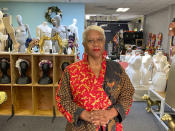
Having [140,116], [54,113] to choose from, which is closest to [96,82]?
[54,113]

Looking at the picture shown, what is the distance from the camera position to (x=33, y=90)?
300 cm

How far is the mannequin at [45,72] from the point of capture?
2875 millimetres

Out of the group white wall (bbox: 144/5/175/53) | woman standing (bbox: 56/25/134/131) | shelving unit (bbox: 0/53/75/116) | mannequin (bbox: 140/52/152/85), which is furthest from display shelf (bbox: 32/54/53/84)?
white wall (bbox: 144/5/175/53)

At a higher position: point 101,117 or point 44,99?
point 101,117

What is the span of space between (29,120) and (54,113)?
44 cm

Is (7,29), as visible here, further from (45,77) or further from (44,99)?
(44,99)

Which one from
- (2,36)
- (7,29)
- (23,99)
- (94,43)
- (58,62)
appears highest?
(7,29)

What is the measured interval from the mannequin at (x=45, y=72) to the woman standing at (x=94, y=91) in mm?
1759

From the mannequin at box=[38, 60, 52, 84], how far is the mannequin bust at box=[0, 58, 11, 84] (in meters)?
0.58

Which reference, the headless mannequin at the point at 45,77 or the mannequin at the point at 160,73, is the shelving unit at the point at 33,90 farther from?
the mannequin at the point at 160,73

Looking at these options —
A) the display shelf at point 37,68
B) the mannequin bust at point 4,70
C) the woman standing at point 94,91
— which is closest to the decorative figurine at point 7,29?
the mannequin bust at point 4,70

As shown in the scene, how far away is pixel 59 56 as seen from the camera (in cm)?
310

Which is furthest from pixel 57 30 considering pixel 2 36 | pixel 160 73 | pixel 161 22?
pixel 161 22

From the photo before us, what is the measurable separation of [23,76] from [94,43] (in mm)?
2211
